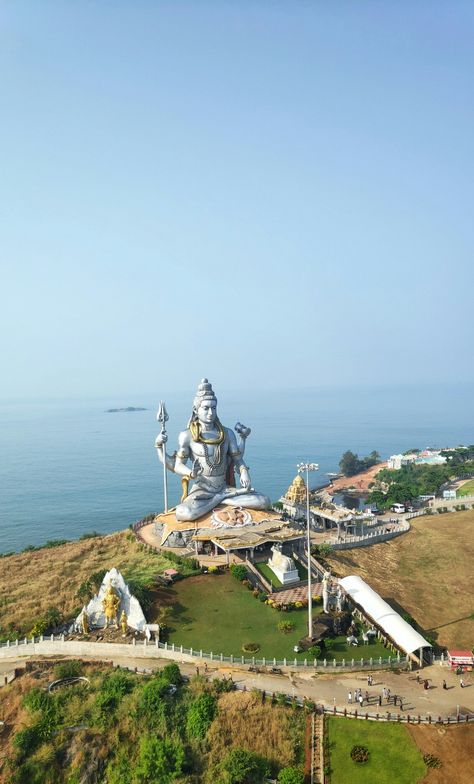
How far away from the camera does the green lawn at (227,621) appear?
28141 mm

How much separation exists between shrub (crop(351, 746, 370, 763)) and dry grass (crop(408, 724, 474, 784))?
2059 millimetres

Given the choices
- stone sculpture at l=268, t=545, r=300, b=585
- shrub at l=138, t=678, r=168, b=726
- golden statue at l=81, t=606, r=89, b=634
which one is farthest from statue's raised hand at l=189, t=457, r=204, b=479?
shrub at l=138, t=678, r=168, b=726

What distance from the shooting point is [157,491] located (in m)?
98.7

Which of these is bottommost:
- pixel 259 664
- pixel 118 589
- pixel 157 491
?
pixel 157 491

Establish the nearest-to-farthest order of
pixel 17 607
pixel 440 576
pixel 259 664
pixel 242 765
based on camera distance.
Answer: pixel 242 765 → pixel 259 664 → pixel 17 607 → pixel 440 576

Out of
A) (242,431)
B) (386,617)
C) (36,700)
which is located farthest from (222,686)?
(242,431)

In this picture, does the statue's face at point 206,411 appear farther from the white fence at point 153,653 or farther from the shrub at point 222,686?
the shrub at point 222,686

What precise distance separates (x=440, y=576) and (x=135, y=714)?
26.2 metres

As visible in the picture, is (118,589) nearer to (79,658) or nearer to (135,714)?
(79,658)

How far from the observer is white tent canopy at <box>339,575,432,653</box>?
2725 cm

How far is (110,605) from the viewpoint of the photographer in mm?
29891

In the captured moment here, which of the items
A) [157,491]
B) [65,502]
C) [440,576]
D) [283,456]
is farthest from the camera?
[283,456]

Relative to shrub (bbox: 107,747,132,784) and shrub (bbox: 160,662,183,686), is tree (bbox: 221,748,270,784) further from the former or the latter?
shrub (bbox: 160,662,183,686)

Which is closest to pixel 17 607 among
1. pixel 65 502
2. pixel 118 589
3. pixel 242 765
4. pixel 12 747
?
pixel 118 589
